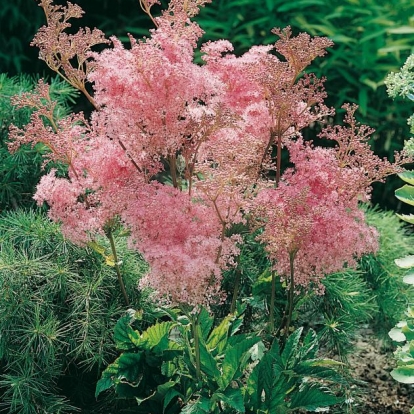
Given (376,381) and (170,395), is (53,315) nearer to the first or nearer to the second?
(170,395)

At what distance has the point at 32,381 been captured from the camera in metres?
2.40

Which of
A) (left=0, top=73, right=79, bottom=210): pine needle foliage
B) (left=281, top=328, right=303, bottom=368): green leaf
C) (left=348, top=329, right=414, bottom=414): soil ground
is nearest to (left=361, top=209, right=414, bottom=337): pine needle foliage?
(left=348, top=329, right=414, bottom=414): soil ground

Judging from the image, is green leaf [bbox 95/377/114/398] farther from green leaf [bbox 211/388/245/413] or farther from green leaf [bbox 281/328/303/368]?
green leaf [bbox 281/328/303/368]

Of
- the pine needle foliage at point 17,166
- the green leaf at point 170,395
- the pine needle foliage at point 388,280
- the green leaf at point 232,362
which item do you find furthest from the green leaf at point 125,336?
the pine needle foliage at point 388,280

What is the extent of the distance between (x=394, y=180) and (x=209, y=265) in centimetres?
296

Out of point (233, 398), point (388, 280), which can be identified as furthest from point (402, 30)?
point (233, 398)

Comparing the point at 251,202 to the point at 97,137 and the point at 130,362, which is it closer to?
the point at 97,137

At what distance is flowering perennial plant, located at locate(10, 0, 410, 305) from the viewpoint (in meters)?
1.83

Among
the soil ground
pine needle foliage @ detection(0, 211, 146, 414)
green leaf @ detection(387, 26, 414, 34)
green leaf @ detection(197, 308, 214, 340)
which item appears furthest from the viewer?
green leaf @ detection(387, 26, 414, 34)

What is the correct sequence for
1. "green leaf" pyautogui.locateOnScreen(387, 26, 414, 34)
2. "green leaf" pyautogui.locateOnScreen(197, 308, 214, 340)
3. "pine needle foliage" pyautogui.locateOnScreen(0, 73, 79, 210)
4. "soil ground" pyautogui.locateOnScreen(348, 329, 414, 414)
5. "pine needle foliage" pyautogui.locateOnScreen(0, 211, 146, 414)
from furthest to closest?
"green leaf" pyautogui.locateOnScreen(387, 26, 414, 34) → "pine needle foliage" pyautogui.locateOnScreen(0, 73, 79, 210) → "soil ground" pyautogui.locateOnScreen(348, 329, 414, 414) → "pine needle foliage" pyautogui.locateOnScreen(0, 211, 146, 414) → "green leaf" pyautogui.locateOnScreen(197, 308, 214, 340)

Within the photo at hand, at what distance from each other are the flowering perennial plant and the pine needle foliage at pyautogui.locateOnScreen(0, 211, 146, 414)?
0.45m

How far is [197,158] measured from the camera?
212cm

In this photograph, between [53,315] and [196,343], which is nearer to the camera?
[196,343]

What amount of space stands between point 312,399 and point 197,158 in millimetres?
715
